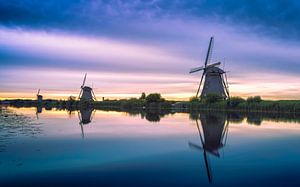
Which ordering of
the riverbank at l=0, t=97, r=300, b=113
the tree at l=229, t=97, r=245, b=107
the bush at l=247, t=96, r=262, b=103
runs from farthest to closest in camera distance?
the tree at l=229, t=97, r=245, b=107
the bush at l=247, t=96, r=262, b=103
the riverbank at l=0, t=97, r=300, b=113

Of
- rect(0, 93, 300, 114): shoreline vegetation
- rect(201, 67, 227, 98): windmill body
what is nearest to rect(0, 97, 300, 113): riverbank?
rect(0, 93, 300, 114): shoreline vegetation

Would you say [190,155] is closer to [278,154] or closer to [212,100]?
[278,154]

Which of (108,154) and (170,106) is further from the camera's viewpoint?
(170,106)

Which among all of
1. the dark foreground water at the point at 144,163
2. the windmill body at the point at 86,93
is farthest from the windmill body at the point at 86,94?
the dark foreground water at the point at 144,163

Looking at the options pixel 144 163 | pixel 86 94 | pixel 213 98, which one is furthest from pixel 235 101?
pixel 86 94

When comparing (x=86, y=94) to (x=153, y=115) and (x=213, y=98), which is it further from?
(x=153, y=115)

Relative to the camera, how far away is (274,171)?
388 inches

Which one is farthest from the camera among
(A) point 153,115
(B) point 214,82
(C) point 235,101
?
(B) point 214,82

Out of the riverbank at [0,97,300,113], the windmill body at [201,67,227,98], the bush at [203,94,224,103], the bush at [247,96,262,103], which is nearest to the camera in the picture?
the riverbank at [0,97,300,113]

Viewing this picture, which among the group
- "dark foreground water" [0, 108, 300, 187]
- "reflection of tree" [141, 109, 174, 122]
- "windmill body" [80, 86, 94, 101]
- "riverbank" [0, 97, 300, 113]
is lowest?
"dark foreground water" [0, 108, 300, 187]

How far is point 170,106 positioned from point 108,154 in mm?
63067

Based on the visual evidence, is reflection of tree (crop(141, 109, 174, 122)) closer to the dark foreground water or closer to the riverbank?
the riverbank

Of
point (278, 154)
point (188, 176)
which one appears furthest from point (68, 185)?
point (278, 154)

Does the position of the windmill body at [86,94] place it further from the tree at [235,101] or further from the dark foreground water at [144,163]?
the dark foreground water at [144,163]
